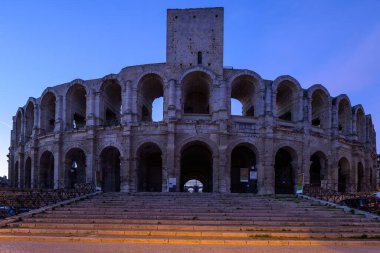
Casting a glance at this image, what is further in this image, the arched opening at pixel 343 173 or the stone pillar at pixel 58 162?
the arched opening at pixel 343 173

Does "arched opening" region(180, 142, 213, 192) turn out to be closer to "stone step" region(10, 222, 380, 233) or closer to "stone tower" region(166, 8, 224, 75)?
"stone tower" region(166, 8, 224, 75)

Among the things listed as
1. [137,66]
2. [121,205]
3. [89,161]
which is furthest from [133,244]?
[137,66]

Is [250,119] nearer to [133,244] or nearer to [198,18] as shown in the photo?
[198,18]

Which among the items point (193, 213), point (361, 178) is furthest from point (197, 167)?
point (193, 213)

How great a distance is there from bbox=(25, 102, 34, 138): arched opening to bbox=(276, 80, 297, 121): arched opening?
24.2 metres

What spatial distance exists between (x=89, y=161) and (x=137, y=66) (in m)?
8.88

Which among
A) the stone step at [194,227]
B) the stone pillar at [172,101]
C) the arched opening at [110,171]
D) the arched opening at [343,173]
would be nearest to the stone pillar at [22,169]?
the arched opening at [110,171]

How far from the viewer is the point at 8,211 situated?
1792 centimetres

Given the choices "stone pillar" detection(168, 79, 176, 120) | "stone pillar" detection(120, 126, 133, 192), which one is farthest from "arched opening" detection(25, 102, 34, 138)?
"stone pillar" detection(168, 79, 176, 120)

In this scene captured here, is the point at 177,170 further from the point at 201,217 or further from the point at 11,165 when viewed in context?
the point at 11,165

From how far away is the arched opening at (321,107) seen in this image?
104 feet

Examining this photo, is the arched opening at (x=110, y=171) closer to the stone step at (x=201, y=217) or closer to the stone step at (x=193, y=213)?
the stone step at (x=193, y=213)

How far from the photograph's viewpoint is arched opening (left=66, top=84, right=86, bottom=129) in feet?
104

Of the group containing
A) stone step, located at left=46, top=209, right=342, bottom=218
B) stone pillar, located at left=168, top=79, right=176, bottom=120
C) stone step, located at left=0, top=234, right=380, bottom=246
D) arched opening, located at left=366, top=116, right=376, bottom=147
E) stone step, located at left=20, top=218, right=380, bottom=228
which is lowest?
stone step, located at left=0, top=234, right=380, bottom=246
